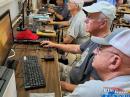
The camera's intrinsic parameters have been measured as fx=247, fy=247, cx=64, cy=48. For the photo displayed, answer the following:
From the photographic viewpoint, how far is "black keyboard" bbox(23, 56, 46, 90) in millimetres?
1598

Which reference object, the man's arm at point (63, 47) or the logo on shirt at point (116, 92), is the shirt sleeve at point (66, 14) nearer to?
the man's arm at point (63, 47)

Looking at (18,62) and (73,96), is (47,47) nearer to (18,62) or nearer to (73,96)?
(18,62)

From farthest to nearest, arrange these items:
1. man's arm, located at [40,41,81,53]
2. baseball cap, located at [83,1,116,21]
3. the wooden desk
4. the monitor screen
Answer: man's arm, located at [40,41,81,53]
baseball cap, located at [83,1,116,21]
the monitor screen
the wooden desk

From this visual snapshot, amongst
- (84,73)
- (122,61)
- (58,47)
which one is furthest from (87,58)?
(122,61)

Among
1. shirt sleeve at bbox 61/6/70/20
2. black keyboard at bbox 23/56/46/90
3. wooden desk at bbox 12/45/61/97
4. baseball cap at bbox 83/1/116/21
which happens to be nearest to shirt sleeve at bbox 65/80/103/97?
wooden desk at bbox 12/45/61/97

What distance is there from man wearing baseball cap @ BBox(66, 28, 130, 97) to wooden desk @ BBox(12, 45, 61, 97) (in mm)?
397

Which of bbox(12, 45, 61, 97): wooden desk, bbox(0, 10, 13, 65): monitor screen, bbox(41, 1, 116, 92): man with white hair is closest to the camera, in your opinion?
bbox(12, 45, 61, 97): wooden desk

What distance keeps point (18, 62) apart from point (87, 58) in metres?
0.57

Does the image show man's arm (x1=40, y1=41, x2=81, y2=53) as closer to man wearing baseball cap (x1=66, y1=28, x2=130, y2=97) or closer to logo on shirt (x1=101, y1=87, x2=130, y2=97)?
man wearing baseball cap (x1=66, y1=28, x2=130, y2=97)

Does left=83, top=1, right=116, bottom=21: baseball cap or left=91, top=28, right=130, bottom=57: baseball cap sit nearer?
left=91, top=28, right=130, bottom=57: baseball cap

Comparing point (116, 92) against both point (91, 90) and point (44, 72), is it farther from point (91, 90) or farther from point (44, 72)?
point (44, 72)

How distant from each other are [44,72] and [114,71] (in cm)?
79

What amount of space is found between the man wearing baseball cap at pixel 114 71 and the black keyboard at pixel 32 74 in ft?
1.49

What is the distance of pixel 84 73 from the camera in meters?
2.07
